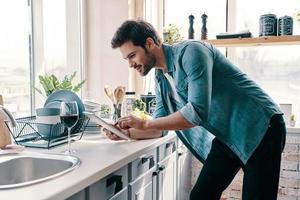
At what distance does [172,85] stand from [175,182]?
858 mm

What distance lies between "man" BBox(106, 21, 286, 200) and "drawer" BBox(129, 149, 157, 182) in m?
0.16

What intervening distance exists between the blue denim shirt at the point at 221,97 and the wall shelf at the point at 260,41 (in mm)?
1227

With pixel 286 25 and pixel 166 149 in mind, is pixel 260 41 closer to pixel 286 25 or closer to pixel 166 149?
pixel 286 25

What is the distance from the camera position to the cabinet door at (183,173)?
2.46 metres

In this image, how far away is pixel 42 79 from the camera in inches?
80.5

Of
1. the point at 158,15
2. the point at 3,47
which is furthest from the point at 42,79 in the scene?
the point at 158,15

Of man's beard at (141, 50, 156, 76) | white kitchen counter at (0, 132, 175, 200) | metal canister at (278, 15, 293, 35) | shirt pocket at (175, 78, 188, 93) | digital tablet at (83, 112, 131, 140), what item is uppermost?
metal canister at (278, 15, 293, 35)

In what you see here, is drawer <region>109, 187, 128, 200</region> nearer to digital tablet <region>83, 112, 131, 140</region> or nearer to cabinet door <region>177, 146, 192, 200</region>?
digital tablet <region>83, 112, 131, 140</region>

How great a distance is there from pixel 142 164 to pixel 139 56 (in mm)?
528

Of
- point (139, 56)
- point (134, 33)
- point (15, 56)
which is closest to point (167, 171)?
point (139, 56)

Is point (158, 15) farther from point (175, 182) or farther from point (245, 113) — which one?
point (245, 113)

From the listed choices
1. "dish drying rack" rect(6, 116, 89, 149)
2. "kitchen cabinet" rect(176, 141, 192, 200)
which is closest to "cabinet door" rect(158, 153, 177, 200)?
"kitchen cabinet" rect(176, 141, 192, 200)

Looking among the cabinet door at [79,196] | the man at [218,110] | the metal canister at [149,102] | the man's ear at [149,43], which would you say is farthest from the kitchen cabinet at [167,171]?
the cabinet door at [79,196]

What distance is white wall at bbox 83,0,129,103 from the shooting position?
8.91ft
